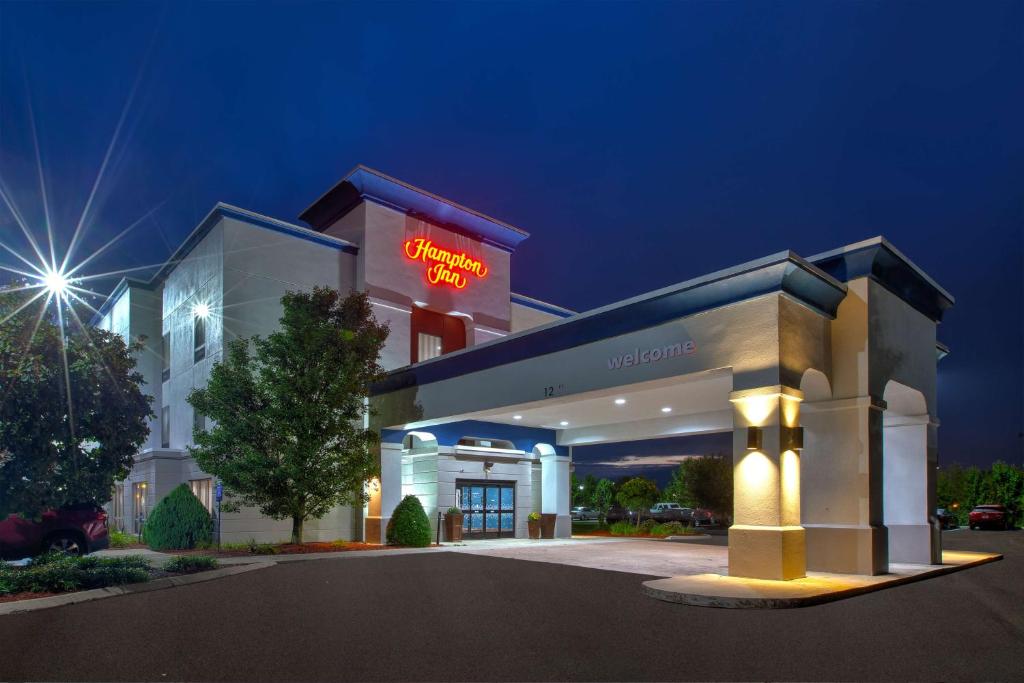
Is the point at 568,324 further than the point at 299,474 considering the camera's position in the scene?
No

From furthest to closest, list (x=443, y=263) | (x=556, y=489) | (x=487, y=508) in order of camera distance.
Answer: (x=443, y=263)
(x=556, y=489)
(x=487, y=508)

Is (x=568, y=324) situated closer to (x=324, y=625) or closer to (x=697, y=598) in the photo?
(x=697, y=598)

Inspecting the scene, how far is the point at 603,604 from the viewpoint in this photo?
37.8 feet

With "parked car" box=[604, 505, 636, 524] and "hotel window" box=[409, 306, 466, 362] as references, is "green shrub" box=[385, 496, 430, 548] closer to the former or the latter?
"hotel window" box=[409, 306, 466, 362]

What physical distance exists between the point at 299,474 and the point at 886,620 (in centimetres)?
1585

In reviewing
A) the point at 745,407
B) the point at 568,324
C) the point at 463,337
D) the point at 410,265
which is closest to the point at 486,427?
the point at 463,337

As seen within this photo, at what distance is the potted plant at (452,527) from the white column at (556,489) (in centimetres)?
487

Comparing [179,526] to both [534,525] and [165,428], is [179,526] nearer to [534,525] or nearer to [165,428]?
[165,428]

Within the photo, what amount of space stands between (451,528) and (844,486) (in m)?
14.1

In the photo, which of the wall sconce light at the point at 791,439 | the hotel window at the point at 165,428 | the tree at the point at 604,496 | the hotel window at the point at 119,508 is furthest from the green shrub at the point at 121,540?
the tree at the point at 604,496

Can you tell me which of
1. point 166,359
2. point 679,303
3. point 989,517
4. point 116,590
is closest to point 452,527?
point 679,303

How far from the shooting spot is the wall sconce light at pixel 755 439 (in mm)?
14352

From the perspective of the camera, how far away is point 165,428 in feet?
100

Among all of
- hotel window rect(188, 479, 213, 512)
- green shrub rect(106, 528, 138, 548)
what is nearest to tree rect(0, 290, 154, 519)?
hotel window rect(188, 479, 213, 512)
